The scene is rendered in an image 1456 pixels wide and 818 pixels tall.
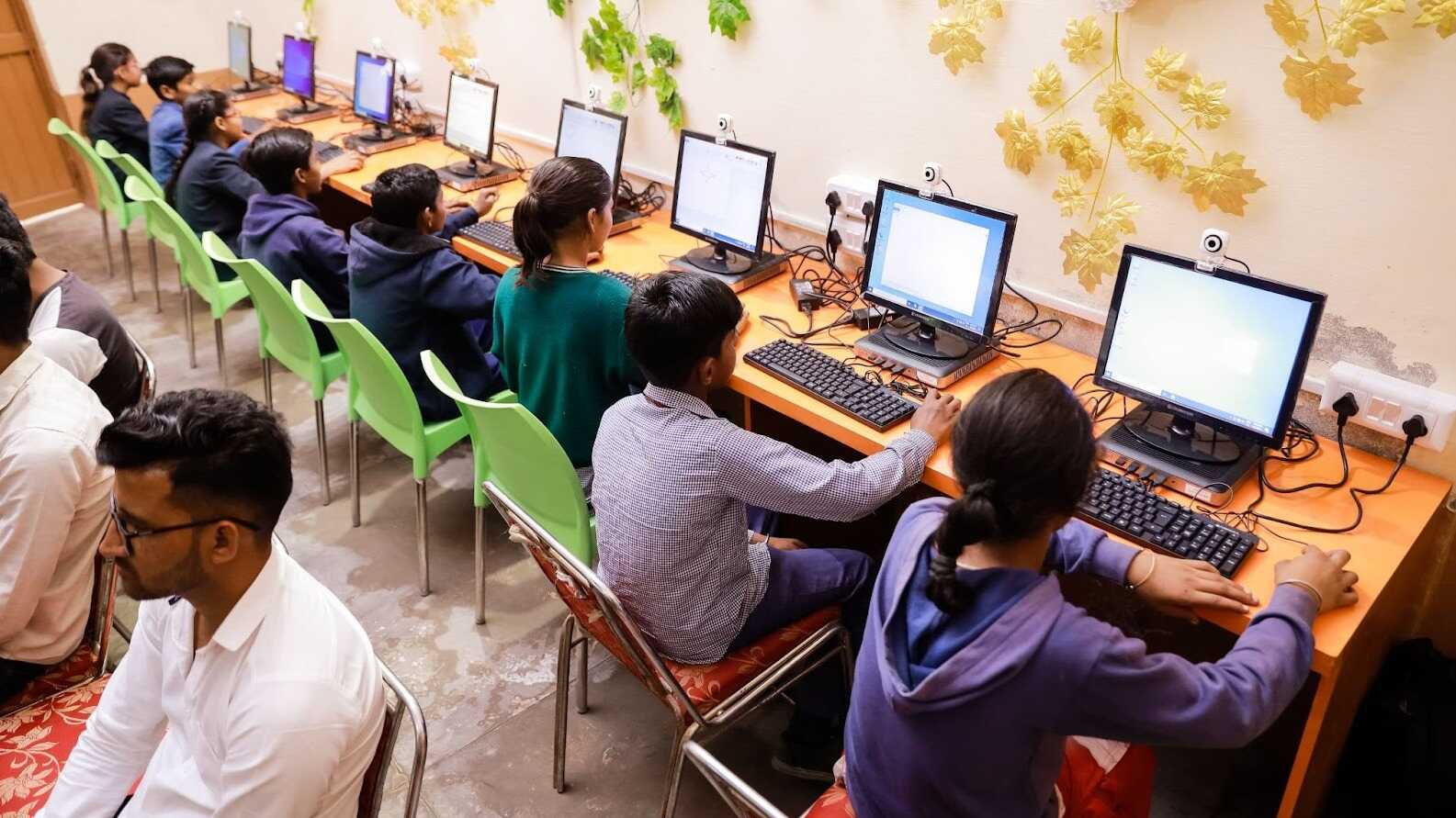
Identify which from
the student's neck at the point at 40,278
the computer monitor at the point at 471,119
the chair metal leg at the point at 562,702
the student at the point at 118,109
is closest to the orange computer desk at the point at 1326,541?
the chair metal leg at the point at 562,702

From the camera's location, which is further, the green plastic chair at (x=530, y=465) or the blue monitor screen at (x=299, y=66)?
the blue monitor screen at (x=299, y=66)

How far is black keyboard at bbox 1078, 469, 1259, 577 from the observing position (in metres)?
1.67

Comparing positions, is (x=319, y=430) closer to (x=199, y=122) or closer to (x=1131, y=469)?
(x=199, y=122)

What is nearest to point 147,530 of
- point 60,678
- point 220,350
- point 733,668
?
point 60,678

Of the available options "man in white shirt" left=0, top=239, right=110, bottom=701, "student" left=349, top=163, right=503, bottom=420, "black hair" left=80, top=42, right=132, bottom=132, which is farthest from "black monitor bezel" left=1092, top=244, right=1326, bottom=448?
"black hair" left=80, top=42, right=132, bottom=132

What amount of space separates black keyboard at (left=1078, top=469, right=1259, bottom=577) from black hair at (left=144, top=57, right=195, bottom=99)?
4305mm

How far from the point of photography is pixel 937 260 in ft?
Result: 7.61

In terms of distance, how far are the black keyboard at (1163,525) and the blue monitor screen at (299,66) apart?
4352 mm

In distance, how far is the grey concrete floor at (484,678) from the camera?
2156mm

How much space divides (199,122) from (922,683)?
12.0ft

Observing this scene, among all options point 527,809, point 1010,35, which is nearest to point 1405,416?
point 1010,35

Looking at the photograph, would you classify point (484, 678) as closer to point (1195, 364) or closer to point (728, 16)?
point (1195, 364)

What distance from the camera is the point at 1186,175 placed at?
82.7 inches

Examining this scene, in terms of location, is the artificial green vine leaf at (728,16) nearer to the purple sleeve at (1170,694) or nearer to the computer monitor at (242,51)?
the purple sleeve at (1170,694)
